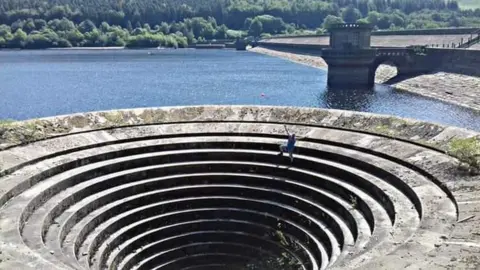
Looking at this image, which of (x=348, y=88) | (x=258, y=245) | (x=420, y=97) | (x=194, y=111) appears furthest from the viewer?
(x=348, y=88)

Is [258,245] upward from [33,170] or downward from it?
downward

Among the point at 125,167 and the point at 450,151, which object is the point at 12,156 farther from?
the point at 450,151

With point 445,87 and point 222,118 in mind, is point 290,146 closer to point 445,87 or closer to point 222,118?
point 222,118

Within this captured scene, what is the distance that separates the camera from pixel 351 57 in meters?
89.1

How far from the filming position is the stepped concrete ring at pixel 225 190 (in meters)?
13.5

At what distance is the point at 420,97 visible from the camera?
7631 centimetres

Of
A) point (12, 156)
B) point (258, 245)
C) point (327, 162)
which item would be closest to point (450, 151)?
point (327, 162)

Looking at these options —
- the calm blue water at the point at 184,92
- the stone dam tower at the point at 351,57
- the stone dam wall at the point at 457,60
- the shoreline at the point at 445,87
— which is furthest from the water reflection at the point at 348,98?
the stone dam wall at the point at 457,60

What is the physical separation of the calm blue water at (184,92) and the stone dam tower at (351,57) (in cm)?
344

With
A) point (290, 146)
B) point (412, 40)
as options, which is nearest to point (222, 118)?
point (290, 146)

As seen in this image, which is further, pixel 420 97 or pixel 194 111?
pixel 420 97

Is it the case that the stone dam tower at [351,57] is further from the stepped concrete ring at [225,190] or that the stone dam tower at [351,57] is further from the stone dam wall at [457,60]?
the stepped concrete ring at [225,190]

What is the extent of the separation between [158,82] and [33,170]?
79749 millimetres

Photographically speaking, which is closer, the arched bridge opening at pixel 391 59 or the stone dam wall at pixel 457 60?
the stone dam wall at pixel 457 60
